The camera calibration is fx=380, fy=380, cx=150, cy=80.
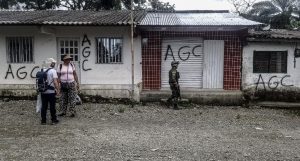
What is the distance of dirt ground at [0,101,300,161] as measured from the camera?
6.97 meters

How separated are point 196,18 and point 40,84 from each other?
7.14 meters

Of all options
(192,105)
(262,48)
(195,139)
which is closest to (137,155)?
(195,139)

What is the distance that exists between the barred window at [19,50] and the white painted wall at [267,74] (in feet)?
25.3

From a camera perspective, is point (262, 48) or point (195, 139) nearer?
point (195, 139)

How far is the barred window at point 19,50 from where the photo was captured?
13.8 m

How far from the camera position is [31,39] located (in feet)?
45.0

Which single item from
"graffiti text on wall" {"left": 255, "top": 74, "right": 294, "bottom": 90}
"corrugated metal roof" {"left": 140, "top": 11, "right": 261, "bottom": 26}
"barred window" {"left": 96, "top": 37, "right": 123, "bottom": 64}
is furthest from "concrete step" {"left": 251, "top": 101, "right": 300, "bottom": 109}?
"barred window" {"left": 96, "top": 37, "right": 123, "bottom": 64}

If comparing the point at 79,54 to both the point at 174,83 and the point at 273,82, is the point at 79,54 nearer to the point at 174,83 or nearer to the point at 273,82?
the point at 174,83

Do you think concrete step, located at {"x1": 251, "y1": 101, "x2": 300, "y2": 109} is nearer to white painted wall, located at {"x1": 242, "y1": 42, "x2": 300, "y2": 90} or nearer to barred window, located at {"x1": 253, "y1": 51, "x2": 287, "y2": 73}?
white painted wall, located at {"x1": 242, "y1": 42, "x2": 300, "y2": 90}

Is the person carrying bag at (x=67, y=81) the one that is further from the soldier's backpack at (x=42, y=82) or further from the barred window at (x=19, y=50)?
the barred window at (x=19, y=50)

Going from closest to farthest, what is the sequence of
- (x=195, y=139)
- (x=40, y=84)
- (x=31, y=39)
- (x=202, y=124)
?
(x=195, y=139) → (x=40, y=84) → (x=202, y=124) → (x=31, y=39)

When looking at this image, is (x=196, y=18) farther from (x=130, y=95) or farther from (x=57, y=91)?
(x=57, y=91)

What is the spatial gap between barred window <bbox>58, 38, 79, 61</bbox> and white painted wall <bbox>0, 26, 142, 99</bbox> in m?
0.19

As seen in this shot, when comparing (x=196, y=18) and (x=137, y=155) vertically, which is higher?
(x=196, y=18)
